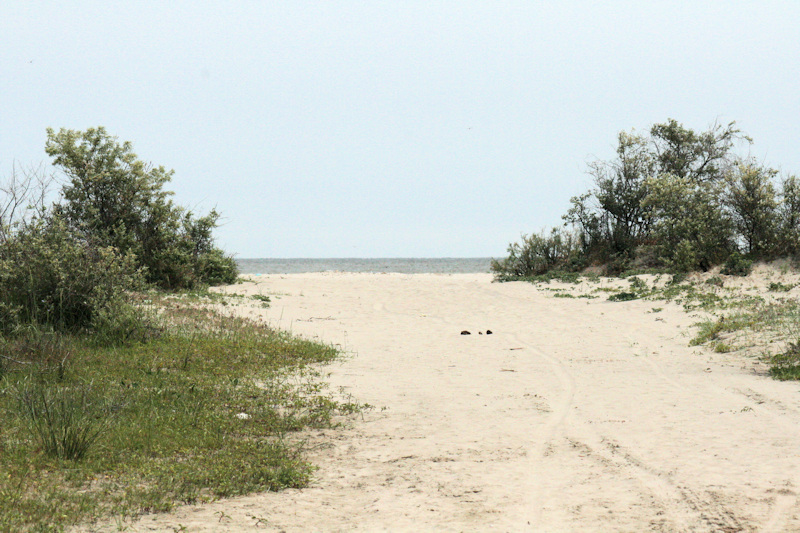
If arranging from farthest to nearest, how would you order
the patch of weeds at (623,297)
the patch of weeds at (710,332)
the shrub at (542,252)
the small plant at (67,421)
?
1. the shrub at (542,252)
2. the patch of weeds at (623,297)
3. the patch of weeds at (710,332)
4. the small plant at (67,421)

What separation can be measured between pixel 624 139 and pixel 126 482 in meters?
28.8

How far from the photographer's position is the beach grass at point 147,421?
5484 millimetres

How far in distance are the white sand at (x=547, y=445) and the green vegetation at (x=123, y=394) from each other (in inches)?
20.8

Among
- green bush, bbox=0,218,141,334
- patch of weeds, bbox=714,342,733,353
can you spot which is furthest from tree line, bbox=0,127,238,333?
patch of weeds, bbox=714,342,733,353

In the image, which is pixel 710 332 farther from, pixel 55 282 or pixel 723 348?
pixel 55 282

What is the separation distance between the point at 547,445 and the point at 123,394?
542 cm

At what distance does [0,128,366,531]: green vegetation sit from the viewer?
568cm

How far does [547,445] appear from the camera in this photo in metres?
6.95

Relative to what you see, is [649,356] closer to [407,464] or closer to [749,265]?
[407,464]

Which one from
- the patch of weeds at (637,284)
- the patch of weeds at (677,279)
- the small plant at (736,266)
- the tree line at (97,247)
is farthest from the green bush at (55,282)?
the small plant at (736,266)

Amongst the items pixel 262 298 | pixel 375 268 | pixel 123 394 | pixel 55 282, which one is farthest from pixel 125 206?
pixel 375 268

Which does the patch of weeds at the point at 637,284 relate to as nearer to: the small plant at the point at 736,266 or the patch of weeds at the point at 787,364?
the small plant at the point at 736,266

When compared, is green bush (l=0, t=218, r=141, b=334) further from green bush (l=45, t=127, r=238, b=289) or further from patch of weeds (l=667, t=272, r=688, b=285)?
patch of weeds (l=667, t=272, r=688, b=285)

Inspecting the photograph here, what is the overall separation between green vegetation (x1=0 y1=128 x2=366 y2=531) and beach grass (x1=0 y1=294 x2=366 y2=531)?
2 centimetres
